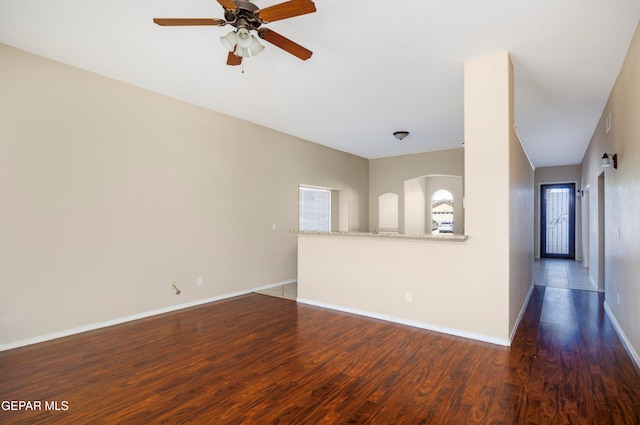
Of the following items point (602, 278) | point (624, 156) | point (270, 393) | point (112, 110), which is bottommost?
point (270, 393)

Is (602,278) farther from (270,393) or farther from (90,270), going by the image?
(90,270)

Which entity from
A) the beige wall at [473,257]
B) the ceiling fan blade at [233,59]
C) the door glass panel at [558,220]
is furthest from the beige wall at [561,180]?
the ceiling fan blade at [233,59]

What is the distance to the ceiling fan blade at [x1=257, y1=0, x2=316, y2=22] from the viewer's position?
76.9 inches

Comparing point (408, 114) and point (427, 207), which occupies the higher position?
point (408, 114)

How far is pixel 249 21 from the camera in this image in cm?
222

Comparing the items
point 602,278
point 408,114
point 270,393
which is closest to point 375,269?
point 270,393

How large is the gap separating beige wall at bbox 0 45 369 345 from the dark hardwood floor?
0.46 metres

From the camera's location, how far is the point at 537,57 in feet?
10.2

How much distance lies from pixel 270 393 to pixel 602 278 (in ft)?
18.8

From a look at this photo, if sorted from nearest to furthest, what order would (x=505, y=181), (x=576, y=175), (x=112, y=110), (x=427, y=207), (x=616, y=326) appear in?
(x=505, y=181) → (x=616, y=326) → (x=112, y=110) → (x=576, y=175) → (x=427, y=207)

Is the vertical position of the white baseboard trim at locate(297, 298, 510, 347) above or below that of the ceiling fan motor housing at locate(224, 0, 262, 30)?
below

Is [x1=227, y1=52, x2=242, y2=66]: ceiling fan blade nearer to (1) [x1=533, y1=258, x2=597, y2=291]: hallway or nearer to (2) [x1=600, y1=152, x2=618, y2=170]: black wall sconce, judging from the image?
(2) [x1=600, y1=152, x2=618, y2=170]: black wall sconce

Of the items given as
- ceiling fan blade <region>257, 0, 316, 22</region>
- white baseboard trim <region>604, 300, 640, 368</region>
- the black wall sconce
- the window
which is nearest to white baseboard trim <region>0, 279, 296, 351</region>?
the window

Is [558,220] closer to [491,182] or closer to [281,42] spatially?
[491,182]
